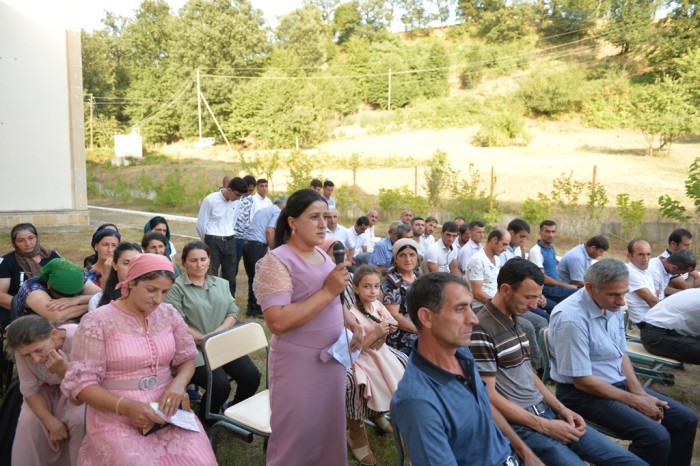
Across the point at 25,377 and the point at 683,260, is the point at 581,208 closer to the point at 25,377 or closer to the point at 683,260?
the point at 683,260

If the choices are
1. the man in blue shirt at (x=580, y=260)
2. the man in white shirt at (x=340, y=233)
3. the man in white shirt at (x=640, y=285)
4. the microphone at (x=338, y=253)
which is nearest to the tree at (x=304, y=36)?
the man in white shirt at (x=340, y=233)

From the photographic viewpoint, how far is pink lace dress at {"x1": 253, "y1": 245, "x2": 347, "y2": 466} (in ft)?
7.79

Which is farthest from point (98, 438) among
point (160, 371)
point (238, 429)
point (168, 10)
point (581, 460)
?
point (168, 10)

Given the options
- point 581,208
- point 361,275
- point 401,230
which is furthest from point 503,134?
point 361,275

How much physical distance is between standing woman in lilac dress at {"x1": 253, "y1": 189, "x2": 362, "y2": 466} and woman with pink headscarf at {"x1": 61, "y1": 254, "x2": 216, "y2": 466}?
1.52ft

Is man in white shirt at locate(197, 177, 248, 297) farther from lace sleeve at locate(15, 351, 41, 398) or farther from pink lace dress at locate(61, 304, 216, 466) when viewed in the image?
pink lace dress at locate(61, 304, 216, 466)

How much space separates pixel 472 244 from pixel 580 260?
1216 millimetres

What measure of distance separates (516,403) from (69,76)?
13.0 meters

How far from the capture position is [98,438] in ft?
7.88

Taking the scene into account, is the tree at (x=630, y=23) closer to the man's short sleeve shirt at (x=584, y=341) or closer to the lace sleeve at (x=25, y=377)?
the man's short sleeve shirt at (x=584, y=341)

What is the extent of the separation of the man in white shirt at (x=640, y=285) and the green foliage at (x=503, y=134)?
23324 millimetres

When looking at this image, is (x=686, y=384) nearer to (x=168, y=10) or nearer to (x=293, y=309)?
(x=293, y=309)

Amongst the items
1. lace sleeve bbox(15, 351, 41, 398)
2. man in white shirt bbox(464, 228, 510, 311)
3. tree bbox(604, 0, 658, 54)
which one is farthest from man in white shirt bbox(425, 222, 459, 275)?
tree bbox(604, 0, 658, 54)

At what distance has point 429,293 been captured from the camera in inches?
85.4
